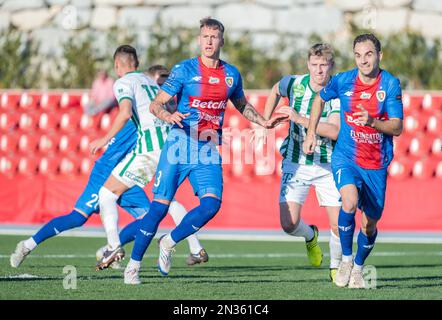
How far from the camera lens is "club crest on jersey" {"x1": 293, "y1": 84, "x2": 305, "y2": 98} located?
10789mm

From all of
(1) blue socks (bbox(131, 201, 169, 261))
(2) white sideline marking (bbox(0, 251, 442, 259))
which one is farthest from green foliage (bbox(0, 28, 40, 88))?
Answer: (1) blue socks (bbox(131, 201, 169, 261))

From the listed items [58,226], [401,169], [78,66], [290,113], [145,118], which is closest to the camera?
[290,113]

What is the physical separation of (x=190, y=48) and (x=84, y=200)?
1014 centimetres

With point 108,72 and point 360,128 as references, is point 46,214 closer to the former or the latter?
point 108,72

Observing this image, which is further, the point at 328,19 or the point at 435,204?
the point at 328,19

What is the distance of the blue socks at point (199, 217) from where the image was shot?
9.73 meters

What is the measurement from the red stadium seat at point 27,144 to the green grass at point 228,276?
368 cm

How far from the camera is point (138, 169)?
11.0 m

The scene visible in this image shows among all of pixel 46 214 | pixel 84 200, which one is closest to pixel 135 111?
pixel 84 200

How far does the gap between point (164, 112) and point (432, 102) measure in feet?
28.1

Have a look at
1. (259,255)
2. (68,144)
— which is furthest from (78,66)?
(259,255)

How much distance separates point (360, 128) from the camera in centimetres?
952

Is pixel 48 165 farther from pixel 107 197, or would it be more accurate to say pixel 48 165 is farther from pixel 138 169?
pixel 138 169

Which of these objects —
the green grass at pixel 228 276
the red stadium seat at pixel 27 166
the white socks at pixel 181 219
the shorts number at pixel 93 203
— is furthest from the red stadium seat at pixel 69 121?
the shorts number at pixel 93 203
